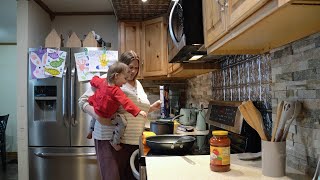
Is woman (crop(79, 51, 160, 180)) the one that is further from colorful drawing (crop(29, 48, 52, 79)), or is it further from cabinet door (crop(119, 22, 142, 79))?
cabinet door (crop(119, 22, 142, 79))

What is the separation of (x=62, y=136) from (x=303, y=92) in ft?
8.55

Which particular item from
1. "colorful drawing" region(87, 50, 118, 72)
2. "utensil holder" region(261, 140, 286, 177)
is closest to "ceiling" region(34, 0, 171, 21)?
"colorful drawing" region(87, 50, 118, 72)

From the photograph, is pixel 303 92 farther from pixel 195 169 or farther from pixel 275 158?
pixel 195 169

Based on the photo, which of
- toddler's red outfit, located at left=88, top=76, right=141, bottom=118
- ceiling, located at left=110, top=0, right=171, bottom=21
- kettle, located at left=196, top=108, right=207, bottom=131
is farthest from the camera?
ceiling, located at left=110, top=0, right=171, bottom=21

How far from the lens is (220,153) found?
1.09 m

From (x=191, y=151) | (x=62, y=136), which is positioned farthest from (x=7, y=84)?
(x=191, y=151)

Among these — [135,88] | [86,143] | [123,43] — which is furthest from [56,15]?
[135,88]

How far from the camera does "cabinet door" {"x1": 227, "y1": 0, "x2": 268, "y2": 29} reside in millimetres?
801

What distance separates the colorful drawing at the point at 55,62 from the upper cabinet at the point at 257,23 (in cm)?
212

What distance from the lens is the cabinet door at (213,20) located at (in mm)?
1110

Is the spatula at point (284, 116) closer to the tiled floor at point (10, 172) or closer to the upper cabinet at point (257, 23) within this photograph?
the upper cabinet at point (257, 23)

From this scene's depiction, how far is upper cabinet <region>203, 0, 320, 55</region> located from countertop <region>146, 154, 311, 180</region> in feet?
1.67

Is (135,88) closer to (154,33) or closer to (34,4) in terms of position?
(154,33)

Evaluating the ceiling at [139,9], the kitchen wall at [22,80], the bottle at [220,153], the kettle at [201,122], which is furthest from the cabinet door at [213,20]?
the kitchen wall at [22,80]
